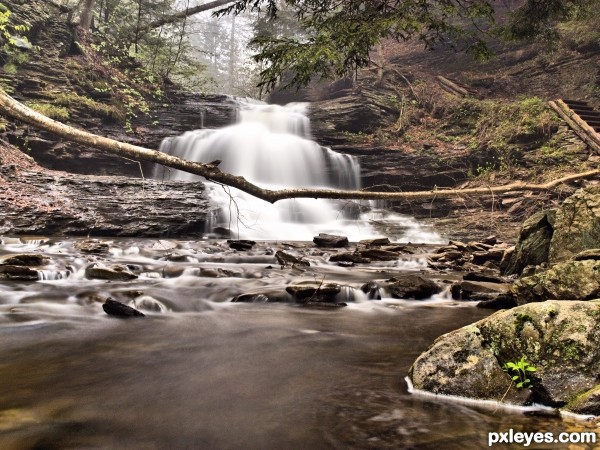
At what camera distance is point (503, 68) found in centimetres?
2125

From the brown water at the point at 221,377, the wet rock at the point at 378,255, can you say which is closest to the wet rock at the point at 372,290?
the brown water at the point at 221,377

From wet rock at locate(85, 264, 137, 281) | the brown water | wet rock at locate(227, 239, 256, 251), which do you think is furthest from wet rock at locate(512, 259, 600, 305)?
wet rock at locate(227, 239, 256, 251)

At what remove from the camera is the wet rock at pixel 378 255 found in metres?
9.68

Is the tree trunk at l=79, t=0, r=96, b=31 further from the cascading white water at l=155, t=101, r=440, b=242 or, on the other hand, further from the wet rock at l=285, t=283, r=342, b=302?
the wet rock at l=285, t=283, r=342, b=302

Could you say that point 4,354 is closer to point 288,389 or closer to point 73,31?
point 288,389

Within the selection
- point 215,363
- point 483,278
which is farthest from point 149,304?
point 483,278

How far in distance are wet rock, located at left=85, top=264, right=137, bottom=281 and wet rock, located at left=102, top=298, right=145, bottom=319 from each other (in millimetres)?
1970

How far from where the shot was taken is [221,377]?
3010 millimetres

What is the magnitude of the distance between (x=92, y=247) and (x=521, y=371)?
8802 mm

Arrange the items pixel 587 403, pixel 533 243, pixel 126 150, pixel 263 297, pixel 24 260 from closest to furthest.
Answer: pixel 587 403 → pixel 126 150 → pixel 263 297 → pixel 24 260 → pixel 533 243

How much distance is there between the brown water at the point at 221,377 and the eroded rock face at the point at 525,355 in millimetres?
166

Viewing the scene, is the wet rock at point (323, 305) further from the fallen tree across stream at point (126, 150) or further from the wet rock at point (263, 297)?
the fallen tree across stream at point (126, 150)

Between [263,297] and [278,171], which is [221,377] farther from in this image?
[278,171]

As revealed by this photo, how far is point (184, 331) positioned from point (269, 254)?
518 cm
